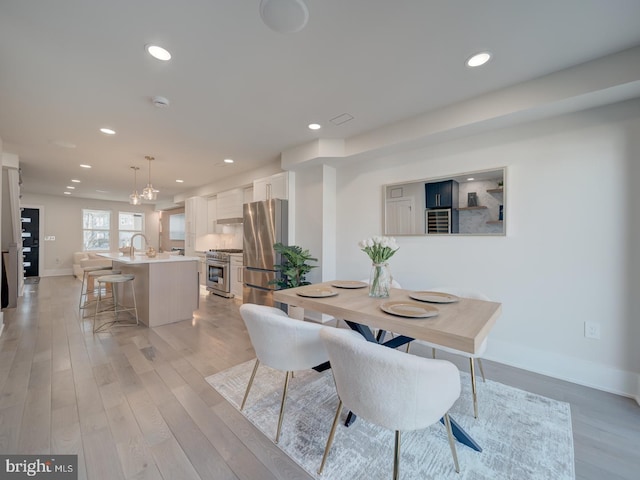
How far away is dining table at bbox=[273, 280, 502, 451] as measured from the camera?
4.07 feet

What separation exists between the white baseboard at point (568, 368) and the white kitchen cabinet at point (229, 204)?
A: 4765 millimetres

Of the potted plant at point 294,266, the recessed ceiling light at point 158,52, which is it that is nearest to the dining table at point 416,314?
the potted plant at point 294,266

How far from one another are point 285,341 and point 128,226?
10270mm

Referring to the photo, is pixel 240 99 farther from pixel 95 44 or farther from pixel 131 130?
pixel 131 130

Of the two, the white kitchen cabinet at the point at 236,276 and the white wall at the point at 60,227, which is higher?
the white wall at the point at 60,227

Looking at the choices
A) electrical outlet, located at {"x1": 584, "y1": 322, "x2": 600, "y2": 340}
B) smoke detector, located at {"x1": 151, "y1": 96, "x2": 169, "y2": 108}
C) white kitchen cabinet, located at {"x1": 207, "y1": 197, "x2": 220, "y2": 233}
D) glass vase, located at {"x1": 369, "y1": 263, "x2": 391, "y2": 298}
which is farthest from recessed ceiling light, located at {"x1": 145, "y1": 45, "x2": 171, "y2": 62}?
white kitchen cabinet, located at {"x1": 207, "y1": 197, "x2": 220, "y2": 233}

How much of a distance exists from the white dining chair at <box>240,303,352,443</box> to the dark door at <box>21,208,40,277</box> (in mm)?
9865

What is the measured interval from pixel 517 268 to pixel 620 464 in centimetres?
146

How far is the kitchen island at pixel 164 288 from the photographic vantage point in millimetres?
3469

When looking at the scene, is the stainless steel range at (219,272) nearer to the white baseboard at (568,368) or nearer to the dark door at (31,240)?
the white baseboard at (568,368)

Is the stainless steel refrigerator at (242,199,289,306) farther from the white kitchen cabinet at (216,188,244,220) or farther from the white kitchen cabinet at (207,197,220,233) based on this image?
the white kitchen cabinet at (207,197,220,233)

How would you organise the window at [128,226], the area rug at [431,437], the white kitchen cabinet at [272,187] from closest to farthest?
1. the area rug at [431,437]
2. the white kitchen cabinet at [272,187]
3. the window at [128,226]

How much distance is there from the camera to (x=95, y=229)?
28.6 ft

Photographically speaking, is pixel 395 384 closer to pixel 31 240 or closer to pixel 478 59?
pixel 478 59
